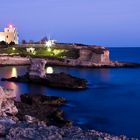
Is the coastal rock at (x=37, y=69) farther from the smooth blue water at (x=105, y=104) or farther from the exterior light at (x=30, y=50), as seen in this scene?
the exterior light at (x=30, y=50)

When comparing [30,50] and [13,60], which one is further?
[30,50]

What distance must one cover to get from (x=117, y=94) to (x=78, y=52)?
39.8m

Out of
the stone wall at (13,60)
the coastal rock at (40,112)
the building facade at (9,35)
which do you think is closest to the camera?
the coastal rock at (40,112)

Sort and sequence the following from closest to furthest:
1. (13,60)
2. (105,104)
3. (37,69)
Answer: (105,104) → (37,69) → (13,60)

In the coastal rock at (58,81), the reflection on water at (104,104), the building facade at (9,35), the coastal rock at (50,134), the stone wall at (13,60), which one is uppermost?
the building facade at (9,35)

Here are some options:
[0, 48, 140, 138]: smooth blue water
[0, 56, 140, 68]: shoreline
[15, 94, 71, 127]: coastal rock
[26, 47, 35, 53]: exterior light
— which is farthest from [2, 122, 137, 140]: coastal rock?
[26, 47, 35, 53]: exterior light

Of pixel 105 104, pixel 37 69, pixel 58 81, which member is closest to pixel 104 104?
pixel 105 104

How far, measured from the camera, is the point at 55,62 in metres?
75.3

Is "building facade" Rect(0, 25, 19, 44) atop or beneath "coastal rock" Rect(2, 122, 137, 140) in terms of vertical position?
atop

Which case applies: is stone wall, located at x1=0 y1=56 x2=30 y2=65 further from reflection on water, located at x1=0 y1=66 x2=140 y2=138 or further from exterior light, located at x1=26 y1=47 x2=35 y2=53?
reflection on water, located at x1=0 y1=66 x2=140 y2=138

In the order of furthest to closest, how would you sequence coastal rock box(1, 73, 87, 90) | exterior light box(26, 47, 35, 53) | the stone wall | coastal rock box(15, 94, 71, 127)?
exterior light box(26, 47, 35, 53), the stone wall, coastal rock box(1, 73, 87, 90), coastal rock box(15, 94, 71, 127)

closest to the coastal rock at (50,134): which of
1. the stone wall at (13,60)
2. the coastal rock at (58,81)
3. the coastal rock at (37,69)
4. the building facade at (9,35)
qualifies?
the coastal rock at (58,81)

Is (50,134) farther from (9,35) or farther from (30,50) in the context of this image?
(9,35)

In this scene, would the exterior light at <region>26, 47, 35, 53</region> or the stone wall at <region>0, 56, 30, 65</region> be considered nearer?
the stone wall at <region>0, 56, 30, 65</region>
